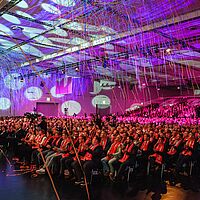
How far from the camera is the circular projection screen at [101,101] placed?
77.6 ft

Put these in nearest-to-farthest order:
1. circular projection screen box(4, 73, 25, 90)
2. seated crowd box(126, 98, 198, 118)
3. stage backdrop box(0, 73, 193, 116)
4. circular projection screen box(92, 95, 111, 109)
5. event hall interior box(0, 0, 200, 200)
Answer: event hall interior box(0, 0, 200, 200) < circular projection screen box(4, 73, 25, 90) < seated crowd box(126, 98, 198, 118) < stage backdrop box(0, 73, 193, 116) < circular projection screen box(92, 95, 111, 109)

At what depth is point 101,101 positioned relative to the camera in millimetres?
23828

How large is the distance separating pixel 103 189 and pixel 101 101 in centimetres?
1912

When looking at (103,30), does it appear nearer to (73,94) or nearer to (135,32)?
(135,32)

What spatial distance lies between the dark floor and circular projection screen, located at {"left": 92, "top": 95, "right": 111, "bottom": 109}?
18.1 m

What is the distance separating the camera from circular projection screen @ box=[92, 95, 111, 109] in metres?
23.7

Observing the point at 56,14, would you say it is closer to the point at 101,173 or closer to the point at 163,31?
the point at 163,31

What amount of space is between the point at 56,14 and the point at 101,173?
5.35 m

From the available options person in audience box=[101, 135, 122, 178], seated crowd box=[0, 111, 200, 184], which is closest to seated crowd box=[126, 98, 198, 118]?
seated crowd box=[0, 111, 200, 184]

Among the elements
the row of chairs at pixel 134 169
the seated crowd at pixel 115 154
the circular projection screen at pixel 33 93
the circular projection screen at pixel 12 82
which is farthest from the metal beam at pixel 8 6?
the circular projection screen at pixel 33 93

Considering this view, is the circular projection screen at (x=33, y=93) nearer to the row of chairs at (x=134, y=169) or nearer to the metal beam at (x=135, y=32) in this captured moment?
the metal beam at (x=135, y=32)

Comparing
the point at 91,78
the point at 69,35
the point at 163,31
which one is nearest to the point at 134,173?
the point at 163,31

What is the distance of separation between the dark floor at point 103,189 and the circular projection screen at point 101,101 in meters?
18.1

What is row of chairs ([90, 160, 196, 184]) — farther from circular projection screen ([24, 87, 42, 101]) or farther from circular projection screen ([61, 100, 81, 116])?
circular projection screen ([61, 100, 81, 116])
